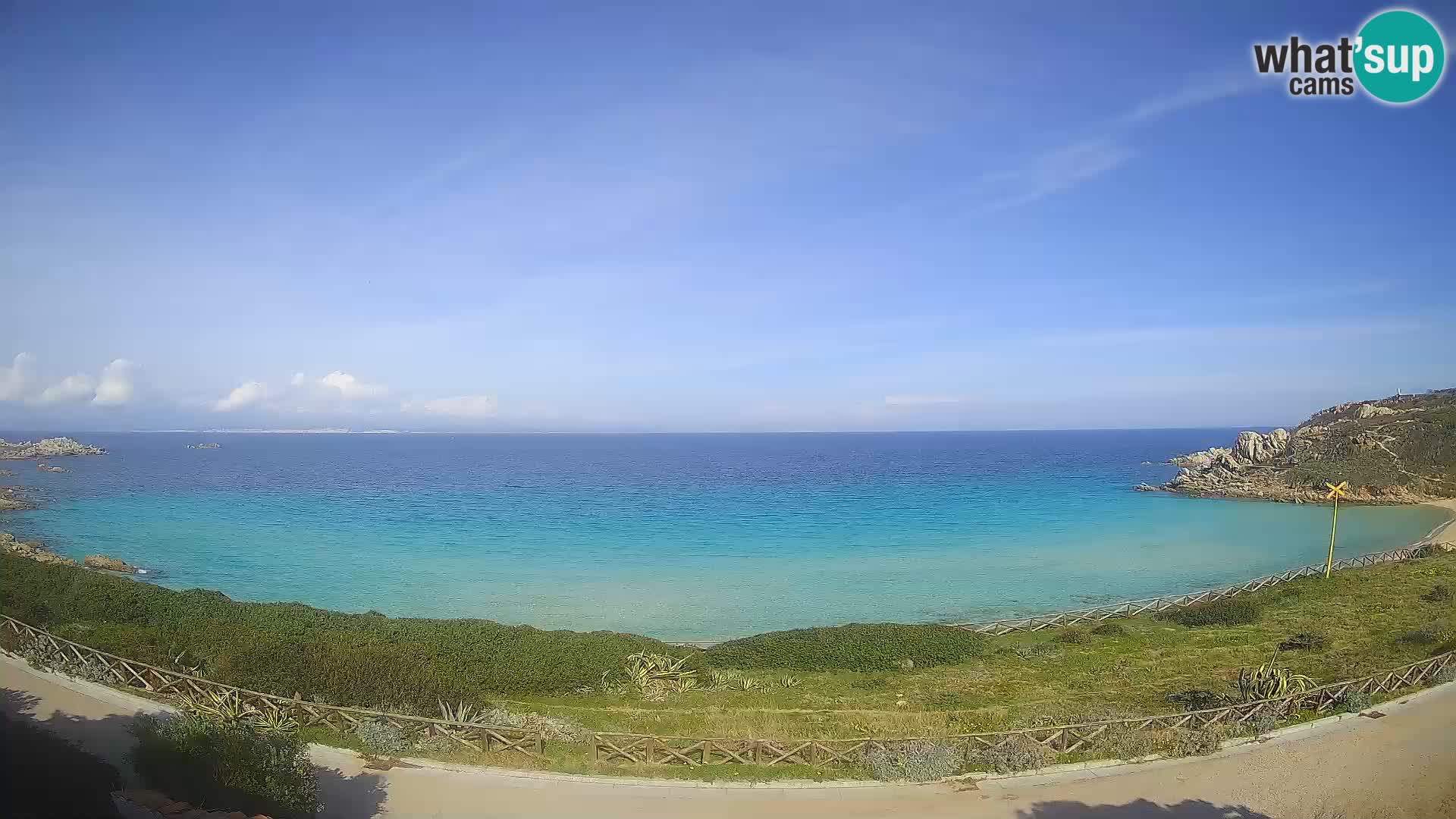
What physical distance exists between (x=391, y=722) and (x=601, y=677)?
26.7 feet

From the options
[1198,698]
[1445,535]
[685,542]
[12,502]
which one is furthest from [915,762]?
[12,502]

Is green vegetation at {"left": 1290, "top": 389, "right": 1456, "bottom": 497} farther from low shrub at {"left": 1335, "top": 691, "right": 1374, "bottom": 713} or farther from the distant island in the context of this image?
low shrub at {"left": 1335, "top": 691, "right": 1374, "bottom": 713}

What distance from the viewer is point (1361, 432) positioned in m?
90.2

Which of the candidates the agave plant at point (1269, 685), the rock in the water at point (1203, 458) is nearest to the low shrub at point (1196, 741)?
the agave plant at point (1269, 685)

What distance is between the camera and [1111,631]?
1152 inches

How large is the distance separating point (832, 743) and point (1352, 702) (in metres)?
13.2

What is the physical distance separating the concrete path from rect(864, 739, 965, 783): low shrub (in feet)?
1.04

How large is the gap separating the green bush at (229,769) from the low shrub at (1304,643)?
97.1ft

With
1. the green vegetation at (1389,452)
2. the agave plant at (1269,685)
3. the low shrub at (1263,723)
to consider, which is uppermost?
the green vegetation at (1389,452)

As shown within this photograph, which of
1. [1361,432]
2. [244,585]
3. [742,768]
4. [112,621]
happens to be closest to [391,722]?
[742,768]

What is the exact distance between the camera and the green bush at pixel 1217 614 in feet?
98.4

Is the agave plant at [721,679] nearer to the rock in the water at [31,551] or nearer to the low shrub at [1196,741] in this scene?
the low shrub at [1196,741]

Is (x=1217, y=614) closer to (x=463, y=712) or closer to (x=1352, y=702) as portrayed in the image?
(x=1352, y=702)

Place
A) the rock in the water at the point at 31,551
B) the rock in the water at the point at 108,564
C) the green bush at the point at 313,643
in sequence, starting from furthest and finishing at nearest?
the rock in the water at the point at 108,564 < the rock in the water at the point at 31,551 < the green bush at the point at 313,643
